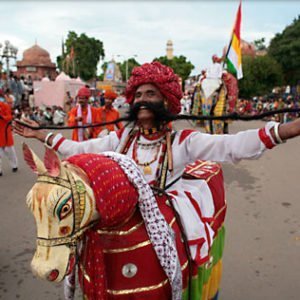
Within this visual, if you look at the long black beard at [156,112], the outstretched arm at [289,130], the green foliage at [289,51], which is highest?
the green foliage at [289,51]

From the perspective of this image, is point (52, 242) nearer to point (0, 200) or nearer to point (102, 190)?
point (102, 190)

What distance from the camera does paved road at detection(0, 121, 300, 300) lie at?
302cm

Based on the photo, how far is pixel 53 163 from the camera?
1270mm

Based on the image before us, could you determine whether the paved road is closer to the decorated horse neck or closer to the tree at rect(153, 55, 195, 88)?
the decorated horse neck

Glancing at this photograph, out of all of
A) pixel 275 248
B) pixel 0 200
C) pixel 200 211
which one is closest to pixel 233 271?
pixel 275 248

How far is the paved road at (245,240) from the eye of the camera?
3.02 m

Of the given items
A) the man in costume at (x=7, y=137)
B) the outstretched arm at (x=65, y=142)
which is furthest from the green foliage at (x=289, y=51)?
the outstretched arm at (x=65, y=142)

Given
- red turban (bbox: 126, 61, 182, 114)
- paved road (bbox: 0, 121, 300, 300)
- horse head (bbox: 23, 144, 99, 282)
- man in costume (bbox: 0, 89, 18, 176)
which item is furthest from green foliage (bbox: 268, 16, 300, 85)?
horse head (bbox: 23, 144, 99, 282)

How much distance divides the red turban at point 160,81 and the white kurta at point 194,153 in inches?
7.7

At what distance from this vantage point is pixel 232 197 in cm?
537

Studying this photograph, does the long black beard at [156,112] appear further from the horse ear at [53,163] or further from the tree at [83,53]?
the tree at [83,53]

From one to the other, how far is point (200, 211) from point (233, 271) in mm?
1565

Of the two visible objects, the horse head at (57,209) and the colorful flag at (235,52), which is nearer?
the horse head at (57,209)

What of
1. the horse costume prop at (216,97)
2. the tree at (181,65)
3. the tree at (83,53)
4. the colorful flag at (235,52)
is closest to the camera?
the colorful flag at (235,52)
